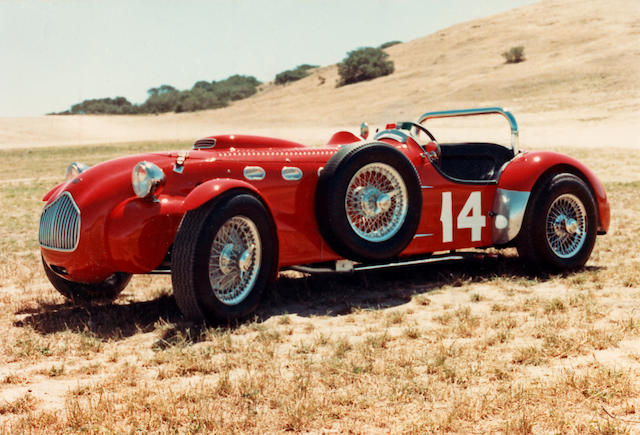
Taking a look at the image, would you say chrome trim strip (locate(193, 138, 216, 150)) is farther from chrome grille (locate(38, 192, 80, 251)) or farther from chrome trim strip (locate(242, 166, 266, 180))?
chrome grille (locate(38, 192, 80, 251))

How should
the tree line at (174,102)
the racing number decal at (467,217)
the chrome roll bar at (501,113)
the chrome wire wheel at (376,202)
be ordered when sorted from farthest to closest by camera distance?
the tree line at (174,102), the chrome roll bar at (501,113), the racing number decal at (467,217), the chrome wire wheel at (376,202)

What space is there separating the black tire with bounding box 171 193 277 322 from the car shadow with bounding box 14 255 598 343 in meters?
0.16

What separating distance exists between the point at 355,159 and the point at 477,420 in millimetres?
2699

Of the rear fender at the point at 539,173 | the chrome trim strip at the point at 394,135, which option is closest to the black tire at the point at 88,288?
the chrome trim strip at the point at 394,135

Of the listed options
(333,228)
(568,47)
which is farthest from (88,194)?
(568,47)

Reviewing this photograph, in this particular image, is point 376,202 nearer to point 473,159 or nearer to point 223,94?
point 473,159

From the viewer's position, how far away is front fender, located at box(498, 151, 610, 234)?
669 centimetres

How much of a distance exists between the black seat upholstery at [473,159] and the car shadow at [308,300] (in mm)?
935

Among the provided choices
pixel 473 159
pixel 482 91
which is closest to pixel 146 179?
pixel 473 159

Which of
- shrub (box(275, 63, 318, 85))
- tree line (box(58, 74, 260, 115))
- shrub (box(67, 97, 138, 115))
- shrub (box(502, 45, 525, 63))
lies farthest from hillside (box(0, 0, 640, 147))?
shrub (box(67, 97, 138, 115))

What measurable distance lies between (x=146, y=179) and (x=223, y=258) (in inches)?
29.9

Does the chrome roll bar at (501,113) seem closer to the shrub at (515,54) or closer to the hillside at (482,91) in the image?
the hillside at (482,91)

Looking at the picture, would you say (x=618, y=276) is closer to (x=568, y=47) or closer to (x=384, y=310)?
(x=384, y=310)

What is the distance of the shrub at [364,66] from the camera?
70.9 m
